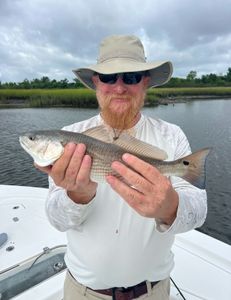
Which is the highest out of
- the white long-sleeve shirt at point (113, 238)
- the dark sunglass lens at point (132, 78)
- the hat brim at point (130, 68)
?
the hat brim at point (130, 68)

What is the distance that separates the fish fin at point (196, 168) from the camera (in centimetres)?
167

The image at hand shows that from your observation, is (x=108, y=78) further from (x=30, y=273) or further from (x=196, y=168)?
(x=30, y=273)

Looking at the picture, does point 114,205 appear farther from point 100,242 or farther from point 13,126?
point 13,126

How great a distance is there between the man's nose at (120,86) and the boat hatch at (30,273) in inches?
76.8

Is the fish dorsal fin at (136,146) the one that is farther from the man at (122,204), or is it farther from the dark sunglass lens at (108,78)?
the dark sunglass lens at (108,78)

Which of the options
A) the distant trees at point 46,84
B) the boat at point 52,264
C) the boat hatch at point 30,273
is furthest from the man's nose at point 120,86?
the distant trees at point 46,84

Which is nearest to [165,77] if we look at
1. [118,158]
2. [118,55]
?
[118,55]

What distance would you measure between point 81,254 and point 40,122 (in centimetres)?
2185

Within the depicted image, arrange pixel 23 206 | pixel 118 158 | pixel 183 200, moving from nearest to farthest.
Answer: pixel 183 200
pixel 118 158
pixel 23 206

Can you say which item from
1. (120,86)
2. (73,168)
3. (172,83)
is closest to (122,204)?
(73,168)

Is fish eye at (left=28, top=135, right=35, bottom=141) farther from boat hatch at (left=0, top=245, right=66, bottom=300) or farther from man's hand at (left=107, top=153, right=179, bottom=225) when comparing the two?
boat hatch at (left=0, top=245, right=66, bottom=300)

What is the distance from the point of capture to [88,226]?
1838 mm

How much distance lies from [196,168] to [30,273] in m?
2.13

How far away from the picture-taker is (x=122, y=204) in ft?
6.03
